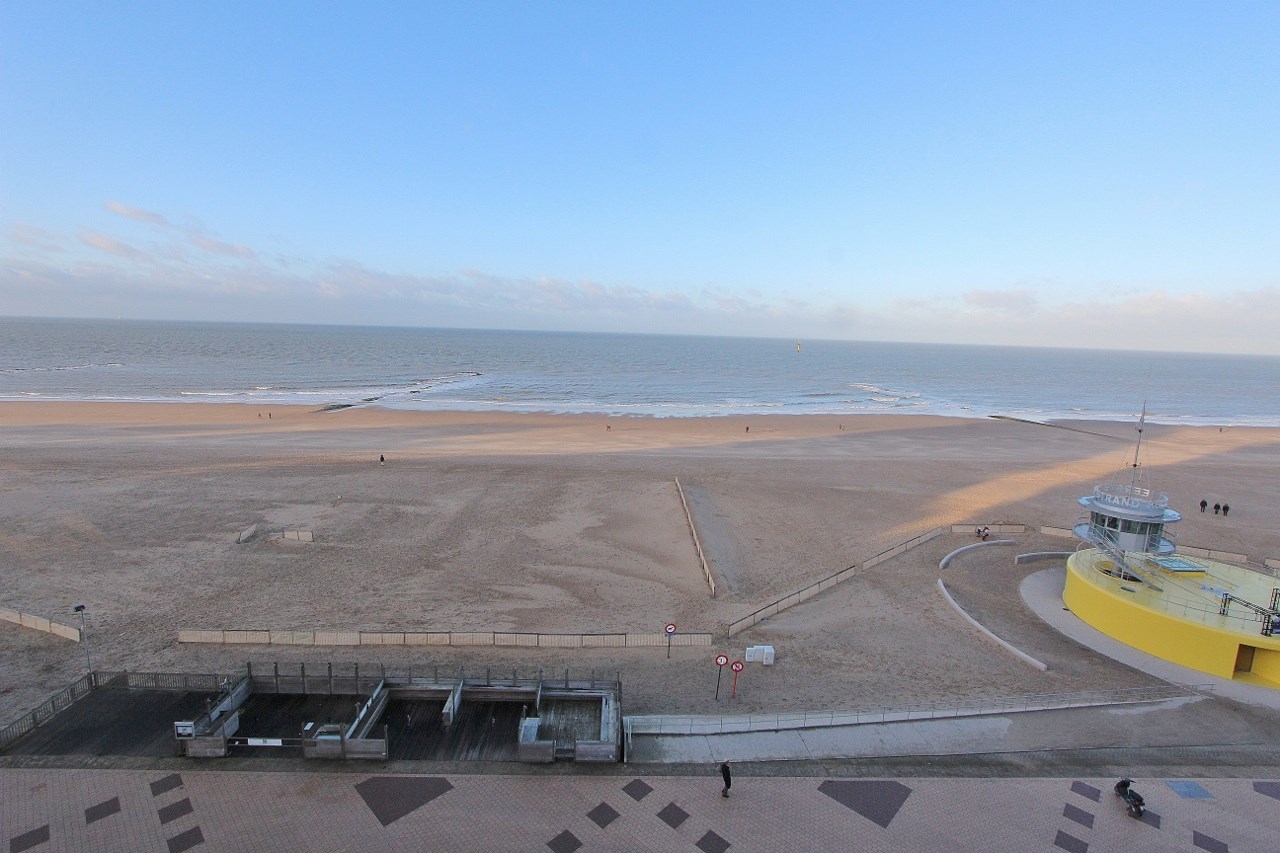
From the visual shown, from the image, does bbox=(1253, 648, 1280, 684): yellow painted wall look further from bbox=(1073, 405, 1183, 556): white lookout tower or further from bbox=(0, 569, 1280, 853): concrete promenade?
bbox=(1073, 405, 1183, 556): white lookout tower

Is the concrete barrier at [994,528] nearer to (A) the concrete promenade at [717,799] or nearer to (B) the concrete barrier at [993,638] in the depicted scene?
(B) the concrete barrier at [993,638]

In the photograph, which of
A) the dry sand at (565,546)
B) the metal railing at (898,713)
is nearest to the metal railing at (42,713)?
the dry sand at (565,546)

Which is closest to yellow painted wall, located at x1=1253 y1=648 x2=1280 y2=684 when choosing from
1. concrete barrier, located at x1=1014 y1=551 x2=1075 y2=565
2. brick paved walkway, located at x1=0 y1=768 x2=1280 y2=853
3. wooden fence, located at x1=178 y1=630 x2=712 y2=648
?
brick paved walkway, located at x1=0 y1=768 x2=1280 y2=853

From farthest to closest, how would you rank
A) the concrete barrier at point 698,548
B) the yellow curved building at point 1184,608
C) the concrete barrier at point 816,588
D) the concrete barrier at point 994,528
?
the concrete barrier at point 994,528 → the concrete barrier at point 698,548 → the concrete barrier at point 816,588 → the yellow curved building at point 1184,608

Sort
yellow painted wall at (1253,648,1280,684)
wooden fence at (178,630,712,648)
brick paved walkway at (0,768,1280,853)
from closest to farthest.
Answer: brick paved walkway at (0,768,1280,853) < yellow painted wall at (1253,648,1280,684) < wooden fence at (178,630,712,648)

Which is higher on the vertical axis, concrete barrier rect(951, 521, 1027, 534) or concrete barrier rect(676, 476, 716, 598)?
concrete barrier rect(951, 521, 1027, 534)

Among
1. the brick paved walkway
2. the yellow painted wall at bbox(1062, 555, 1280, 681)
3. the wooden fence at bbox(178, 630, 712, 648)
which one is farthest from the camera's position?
the wooden fence at bbox(178, 630, 712, 648)
